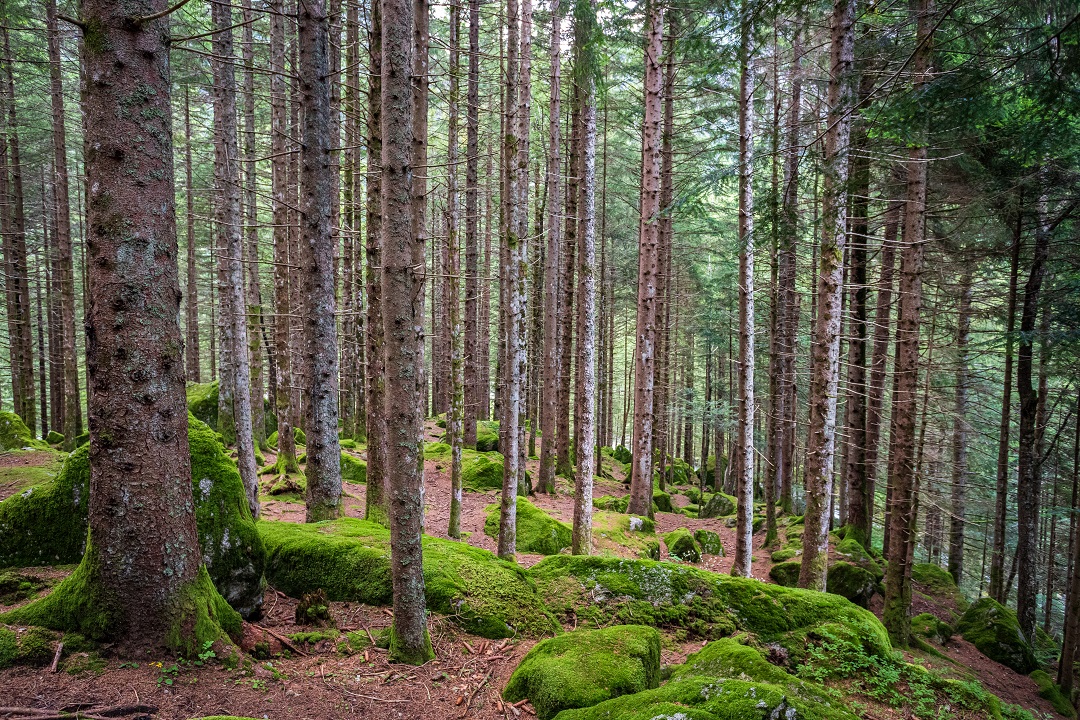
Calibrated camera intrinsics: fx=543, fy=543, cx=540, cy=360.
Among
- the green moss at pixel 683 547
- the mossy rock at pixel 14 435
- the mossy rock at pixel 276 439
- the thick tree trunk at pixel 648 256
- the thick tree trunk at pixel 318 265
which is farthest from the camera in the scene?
the mossy rock at pixel 276 439

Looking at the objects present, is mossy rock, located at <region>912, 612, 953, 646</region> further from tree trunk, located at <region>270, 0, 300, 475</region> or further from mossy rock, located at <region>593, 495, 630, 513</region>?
tree trunk, located at <region>270, 0, 300, 475</region>

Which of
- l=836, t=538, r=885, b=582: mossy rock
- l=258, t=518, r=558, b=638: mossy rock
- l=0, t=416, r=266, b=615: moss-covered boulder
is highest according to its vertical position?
l=0, t=416, r=266, b=615: moss-covered boulder

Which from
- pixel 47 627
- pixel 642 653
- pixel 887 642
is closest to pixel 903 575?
pixel 887 642

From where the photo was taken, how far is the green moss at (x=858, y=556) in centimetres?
1128

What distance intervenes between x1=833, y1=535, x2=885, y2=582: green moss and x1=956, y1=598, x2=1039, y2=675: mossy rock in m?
2.10

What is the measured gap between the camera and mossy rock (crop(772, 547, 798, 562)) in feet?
41.7

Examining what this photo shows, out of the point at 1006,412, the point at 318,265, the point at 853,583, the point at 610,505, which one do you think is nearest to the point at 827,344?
the point at 853,583

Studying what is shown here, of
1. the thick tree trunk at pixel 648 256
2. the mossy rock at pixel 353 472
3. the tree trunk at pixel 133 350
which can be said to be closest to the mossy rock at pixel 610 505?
the thick tree trunk at pixel 648 256

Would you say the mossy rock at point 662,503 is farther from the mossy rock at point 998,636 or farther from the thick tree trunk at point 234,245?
the thick tree trunk at point 234,245

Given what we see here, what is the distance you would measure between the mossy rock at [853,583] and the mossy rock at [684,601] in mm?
5302

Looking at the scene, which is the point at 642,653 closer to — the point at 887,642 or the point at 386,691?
the point at 386,691

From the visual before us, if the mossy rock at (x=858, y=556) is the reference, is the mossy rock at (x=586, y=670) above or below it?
above

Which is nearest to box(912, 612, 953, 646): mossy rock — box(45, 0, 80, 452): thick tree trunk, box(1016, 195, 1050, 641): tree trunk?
box(1016, 195, 1050, 641): tree trunk

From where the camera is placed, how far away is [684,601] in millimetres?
6496
